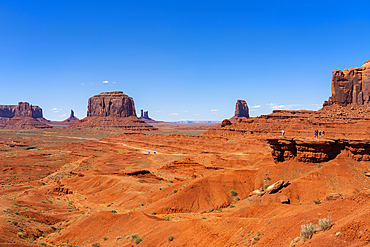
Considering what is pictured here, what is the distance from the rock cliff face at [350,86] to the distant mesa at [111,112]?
12001cm

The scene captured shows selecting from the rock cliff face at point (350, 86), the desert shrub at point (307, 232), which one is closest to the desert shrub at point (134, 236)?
the desert shrub at point (307, 232)

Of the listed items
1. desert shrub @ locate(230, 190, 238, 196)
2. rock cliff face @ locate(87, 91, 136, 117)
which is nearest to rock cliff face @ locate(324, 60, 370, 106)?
desert shrub @ locate(230, 190, 238, 196)

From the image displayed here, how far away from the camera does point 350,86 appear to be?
95.6 metres

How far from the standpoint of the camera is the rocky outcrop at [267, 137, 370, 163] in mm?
23141

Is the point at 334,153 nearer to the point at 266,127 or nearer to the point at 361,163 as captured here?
the point at 361,163

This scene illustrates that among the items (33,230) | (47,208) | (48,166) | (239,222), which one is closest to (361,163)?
(239,222)

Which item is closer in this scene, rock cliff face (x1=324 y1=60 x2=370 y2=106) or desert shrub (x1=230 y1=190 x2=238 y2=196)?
desert shrub (x1=230 y1=190 x2=238 y2=196)

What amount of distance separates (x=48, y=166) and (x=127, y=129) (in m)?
110

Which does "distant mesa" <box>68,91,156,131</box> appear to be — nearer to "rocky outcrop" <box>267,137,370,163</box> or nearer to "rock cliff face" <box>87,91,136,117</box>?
"rock cliff face" <box>87,91,136,117</box>

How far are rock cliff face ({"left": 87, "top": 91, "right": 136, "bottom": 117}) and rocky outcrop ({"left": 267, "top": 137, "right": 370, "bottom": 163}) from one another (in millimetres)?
170097

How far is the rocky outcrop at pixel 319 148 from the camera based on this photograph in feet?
75.9

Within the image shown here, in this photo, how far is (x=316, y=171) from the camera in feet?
75.2

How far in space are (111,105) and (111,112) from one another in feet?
18.5

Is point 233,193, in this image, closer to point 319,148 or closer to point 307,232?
point 319,148
